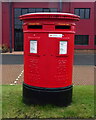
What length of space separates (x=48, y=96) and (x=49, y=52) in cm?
109

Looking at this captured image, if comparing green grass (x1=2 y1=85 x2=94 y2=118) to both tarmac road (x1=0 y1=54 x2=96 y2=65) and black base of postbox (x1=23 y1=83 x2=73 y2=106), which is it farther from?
tarmac road (x1=0 y1=54 x2=96 y2=65)

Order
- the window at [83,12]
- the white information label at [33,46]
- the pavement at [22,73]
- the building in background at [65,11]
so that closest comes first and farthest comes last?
1. the white information label at [33,46]
2. the pavement at [22,73]
3. the building in background at [65,11]
4. the window at [83,12]

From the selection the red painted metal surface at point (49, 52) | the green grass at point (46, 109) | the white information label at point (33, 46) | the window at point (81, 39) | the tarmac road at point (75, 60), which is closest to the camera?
the green grass at point (46, 109)

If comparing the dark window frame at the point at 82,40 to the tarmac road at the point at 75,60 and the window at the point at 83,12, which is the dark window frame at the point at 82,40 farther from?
the tarmac road at the point at 75,60

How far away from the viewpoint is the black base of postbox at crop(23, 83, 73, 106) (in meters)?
5.35

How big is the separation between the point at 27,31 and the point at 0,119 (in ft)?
7.37

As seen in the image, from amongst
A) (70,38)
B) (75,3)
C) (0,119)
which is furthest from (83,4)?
(0,119)

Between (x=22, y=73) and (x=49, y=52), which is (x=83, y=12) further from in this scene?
(x=49, y=52)

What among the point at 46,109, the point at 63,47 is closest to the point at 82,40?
the point at 63,47

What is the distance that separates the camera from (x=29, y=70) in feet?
18.3

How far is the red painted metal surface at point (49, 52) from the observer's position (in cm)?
527

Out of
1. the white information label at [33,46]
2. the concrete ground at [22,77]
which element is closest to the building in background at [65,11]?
the concrete ground at [22,77]

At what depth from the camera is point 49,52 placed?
5340mm

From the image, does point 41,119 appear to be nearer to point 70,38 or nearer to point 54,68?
point 54,68
